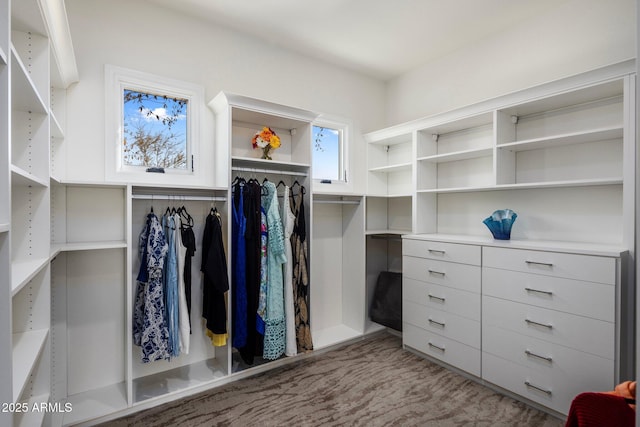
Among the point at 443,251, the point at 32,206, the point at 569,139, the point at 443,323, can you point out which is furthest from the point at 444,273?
the point at 32,206

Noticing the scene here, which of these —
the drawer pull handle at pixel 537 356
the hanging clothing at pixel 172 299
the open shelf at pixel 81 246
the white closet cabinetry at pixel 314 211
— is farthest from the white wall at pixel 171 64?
the drawer pull handle at pixel 537 356

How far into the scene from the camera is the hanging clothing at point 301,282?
270 centimetres

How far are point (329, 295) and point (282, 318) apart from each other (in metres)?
0.96

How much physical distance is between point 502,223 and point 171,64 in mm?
2867

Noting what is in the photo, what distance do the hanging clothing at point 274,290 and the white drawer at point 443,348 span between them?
3.92 ft

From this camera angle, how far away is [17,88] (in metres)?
1.27

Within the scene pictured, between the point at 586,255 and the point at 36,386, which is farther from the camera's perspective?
the point at 586,255

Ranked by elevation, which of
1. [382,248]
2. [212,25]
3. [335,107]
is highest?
[212,25]


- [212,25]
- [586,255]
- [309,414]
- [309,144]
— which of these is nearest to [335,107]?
[309,144]

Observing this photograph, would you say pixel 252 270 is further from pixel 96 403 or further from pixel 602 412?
pixel 602 412

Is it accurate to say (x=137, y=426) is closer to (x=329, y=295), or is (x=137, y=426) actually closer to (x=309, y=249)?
(x=309, y=249)

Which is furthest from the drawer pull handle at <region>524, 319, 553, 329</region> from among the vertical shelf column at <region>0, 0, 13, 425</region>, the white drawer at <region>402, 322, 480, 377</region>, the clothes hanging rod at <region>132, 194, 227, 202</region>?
the vertical shelf column at <region>0, 0, 13, 425</region>

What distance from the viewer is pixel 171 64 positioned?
248 centimetres

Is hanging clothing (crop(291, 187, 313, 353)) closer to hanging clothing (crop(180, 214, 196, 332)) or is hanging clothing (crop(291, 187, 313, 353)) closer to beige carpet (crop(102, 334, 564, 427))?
beige carpet (crop(102, 334, 564, 427))
